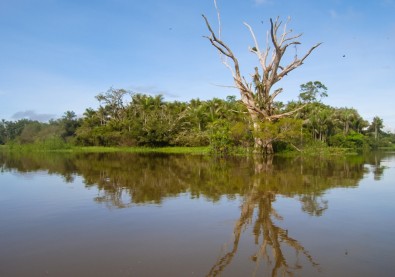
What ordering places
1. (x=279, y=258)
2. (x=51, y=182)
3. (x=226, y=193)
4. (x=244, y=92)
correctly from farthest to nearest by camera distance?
(x=244, y=92) → (x=51, y=182) → (x=226, y=193) → (x=279, y=258)

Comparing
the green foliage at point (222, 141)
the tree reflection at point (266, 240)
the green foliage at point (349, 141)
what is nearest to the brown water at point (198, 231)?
the tree reflection at point (266, 240)

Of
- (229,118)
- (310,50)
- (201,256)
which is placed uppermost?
(310,50)

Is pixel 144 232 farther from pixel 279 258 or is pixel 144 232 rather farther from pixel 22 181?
pixel 22 181

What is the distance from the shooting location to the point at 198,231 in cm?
614

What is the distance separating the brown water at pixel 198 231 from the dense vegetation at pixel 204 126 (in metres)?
18.4

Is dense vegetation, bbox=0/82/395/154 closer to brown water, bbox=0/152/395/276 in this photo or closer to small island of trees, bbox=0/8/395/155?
small island of trees, bbox=0/8/395/155

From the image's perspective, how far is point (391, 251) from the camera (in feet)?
16.6

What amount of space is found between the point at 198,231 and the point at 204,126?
35.9m

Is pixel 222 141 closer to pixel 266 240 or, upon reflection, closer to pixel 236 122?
pixel 236 122

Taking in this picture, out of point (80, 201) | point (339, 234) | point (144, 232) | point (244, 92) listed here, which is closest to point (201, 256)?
point (144, 232)

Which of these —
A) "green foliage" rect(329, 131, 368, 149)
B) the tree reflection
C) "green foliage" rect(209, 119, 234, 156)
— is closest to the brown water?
the tree reflection

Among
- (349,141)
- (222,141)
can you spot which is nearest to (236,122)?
(222,141)

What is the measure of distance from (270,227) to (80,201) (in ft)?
16.1

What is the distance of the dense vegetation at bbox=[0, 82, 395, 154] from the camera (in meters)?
30.0
